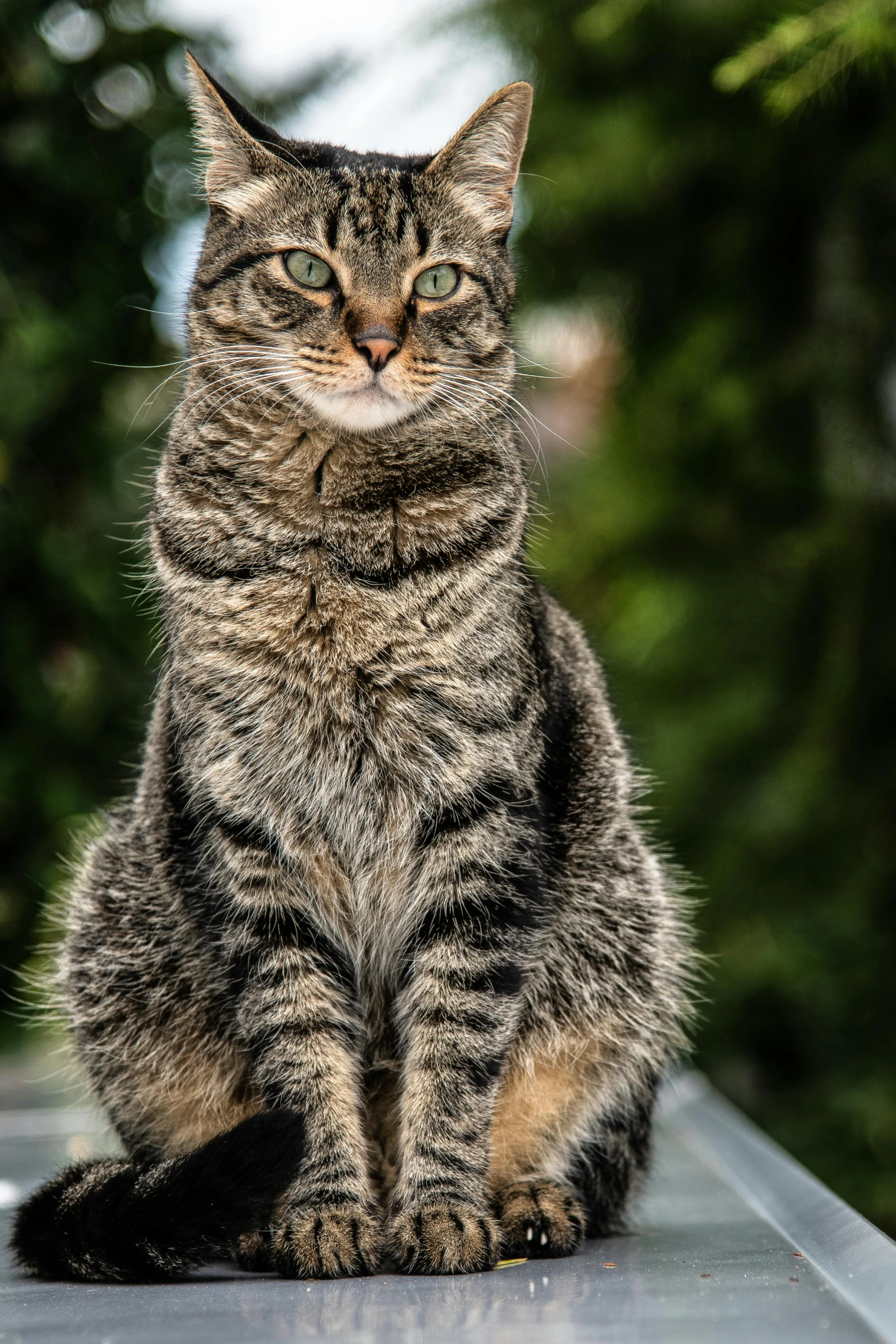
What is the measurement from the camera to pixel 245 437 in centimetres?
216

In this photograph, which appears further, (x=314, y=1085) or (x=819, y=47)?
(x=819, y=47)


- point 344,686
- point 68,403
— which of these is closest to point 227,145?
point 344,686

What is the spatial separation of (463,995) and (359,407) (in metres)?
0.92

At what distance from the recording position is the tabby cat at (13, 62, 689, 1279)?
1.95 meters

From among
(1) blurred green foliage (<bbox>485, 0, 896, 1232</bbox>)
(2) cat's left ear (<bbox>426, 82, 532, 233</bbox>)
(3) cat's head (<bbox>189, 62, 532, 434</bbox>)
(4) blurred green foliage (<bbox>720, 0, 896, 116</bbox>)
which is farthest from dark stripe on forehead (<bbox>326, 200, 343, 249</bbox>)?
(1) blurred green foliage (<bbox>485, 0, 896, 1232</bbox>)

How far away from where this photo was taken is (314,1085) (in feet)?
6.49

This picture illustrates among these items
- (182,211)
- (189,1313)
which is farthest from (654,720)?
(189,1313)

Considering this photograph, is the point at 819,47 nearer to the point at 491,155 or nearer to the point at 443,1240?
the point at 491,155

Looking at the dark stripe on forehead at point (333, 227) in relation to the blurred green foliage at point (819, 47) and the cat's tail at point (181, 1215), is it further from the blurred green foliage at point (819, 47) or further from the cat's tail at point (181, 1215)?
the cat's tail at point (181, 1215)

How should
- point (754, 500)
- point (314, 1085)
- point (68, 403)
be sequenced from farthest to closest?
1. point (68, 403)
2. point (754, 500)
3. point (314, 1085)

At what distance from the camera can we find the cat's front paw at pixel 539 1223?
6.48ft

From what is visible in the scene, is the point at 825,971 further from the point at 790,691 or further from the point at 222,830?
the point at 222,830

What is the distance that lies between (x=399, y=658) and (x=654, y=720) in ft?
5.42

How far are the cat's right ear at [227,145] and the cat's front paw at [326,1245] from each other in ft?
5.29
